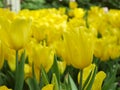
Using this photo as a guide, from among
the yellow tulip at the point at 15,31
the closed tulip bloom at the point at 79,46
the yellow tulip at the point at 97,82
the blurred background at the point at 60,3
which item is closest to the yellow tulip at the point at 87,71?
the yellow tulip at the point at 97,82

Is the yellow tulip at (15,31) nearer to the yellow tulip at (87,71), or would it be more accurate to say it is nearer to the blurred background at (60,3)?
the yellow tulip at (87,71)

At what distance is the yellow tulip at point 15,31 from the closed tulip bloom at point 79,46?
0.14m

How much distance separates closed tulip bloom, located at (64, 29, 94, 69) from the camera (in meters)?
1.36

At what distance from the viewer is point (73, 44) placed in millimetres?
1370

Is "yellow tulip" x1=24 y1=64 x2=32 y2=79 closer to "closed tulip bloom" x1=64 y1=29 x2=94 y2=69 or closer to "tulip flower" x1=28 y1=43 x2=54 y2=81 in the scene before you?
"tulip flower" x1=28 y1=43 x2=54 y2=81

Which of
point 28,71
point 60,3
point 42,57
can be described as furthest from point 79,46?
point 60,3

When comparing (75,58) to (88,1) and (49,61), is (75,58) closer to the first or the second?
(49,61)

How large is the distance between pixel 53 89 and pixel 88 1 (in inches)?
333

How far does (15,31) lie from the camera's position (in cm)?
141

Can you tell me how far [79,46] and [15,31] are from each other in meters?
0.22

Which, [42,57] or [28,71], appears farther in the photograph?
[28,71]

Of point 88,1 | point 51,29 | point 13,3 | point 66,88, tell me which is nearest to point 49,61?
point 66,88

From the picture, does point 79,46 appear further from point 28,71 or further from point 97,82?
point 28,71

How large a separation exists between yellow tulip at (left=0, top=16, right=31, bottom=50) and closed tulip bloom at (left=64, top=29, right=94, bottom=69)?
0.46 feet
